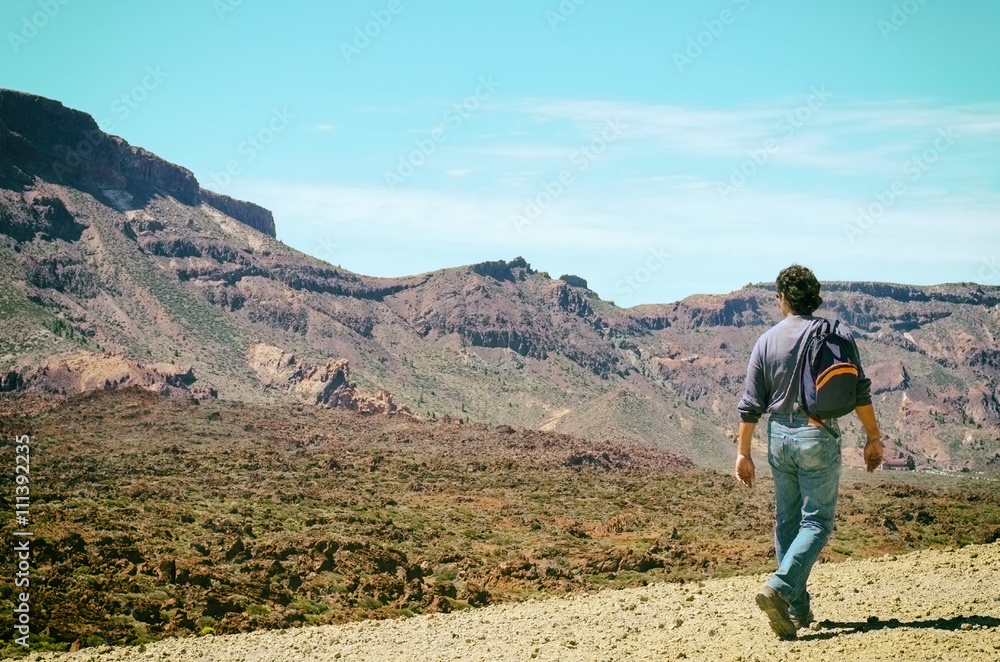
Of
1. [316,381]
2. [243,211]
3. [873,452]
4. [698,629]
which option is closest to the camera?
[873,452]

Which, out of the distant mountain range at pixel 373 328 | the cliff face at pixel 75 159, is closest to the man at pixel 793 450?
the distant mountain range at pixel 373 328

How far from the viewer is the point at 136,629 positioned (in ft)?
40.9

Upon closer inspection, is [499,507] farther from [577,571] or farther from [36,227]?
[36,227]

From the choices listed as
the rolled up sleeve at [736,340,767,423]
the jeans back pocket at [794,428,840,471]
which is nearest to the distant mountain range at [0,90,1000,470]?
the rolled up sleeve at [736,340,767,423]

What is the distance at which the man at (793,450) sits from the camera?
6738mm

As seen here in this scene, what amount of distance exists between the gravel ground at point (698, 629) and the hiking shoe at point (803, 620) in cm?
6

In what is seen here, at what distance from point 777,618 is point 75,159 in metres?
101

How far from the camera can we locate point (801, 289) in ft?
23.4

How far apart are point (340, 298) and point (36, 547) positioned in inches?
3474

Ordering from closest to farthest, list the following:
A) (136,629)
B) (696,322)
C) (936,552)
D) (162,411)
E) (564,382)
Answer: (936,552) < (136,629) < (162,411) < (564,382) < (696,322)

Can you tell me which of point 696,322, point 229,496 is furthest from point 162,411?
point 696,322

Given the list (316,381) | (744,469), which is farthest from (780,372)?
(316,381)

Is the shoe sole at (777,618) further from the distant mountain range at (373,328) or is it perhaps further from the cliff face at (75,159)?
the cliff face at (75,159)

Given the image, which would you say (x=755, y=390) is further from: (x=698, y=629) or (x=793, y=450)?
(x=698, y=629)
